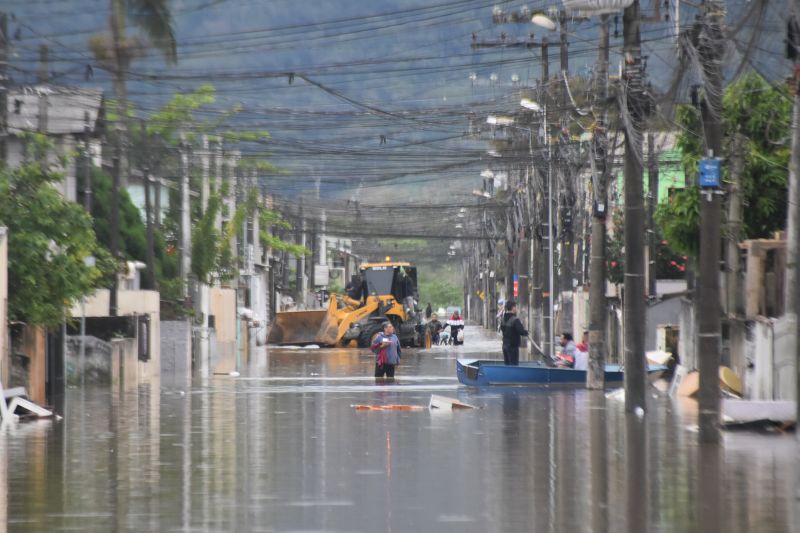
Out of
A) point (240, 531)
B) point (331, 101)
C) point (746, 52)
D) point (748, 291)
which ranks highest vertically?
point (331, 101)

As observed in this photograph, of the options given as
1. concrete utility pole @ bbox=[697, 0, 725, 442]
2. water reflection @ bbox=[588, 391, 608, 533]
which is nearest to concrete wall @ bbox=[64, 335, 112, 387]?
water reflection @ bbox=[588, 391, 608, 533]

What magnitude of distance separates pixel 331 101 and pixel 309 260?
15.5m

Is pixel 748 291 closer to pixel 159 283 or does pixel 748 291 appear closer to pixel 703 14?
pixel 703 14

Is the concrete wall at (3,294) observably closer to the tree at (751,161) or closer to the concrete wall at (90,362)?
the concrete wall at (90,362)

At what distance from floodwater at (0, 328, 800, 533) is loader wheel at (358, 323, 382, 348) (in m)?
37.7

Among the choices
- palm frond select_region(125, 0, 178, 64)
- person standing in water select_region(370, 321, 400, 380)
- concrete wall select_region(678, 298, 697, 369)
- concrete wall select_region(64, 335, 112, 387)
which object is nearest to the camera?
concrete wall select_region(678, 298, 697, 369)

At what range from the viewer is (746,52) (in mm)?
17281

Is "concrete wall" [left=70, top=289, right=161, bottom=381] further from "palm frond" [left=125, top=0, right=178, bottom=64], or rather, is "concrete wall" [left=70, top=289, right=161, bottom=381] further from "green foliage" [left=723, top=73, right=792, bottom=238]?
"green foliage" [left=723, top=73, right=792, bottom=238]

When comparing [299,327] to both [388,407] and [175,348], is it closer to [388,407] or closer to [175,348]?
[175,348]

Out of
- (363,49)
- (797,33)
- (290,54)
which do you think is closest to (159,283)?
(797,33)

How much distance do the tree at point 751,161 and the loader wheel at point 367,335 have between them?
34.1m

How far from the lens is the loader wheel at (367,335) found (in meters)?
67.8

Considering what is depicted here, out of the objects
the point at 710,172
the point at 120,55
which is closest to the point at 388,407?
the point at 710,172

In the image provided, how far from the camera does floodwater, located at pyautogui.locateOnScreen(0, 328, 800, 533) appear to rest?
13508 millimetres
